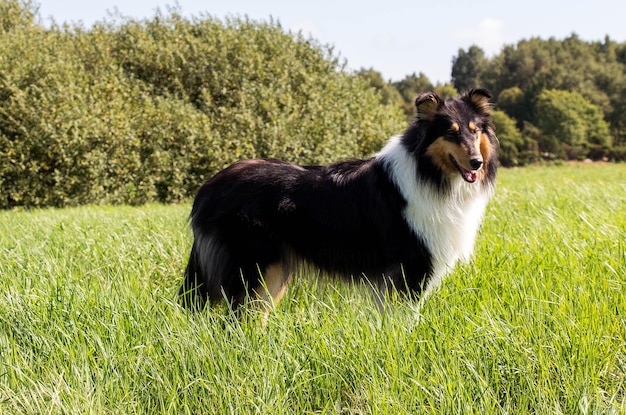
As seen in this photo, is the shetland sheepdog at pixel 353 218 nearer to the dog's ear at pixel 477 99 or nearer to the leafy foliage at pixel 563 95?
the dog's ear at pixel 477 99

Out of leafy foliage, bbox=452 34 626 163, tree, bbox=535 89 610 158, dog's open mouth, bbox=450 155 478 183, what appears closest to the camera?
dog's open mouth, bbox=450 155 478 183

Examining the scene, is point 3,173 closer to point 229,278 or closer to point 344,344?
point 229,278

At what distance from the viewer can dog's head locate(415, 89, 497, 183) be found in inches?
131

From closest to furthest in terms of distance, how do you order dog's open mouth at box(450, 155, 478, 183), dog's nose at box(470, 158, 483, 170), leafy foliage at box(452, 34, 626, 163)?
1. dog's nose at box(470, 158, 483, 170)
2. dog's open mouth at box(450, 155, 478, 183)
3. leafy foliage at box(452, 34, 626, 163)

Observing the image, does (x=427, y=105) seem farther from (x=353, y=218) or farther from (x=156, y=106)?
(x=156, y=106)

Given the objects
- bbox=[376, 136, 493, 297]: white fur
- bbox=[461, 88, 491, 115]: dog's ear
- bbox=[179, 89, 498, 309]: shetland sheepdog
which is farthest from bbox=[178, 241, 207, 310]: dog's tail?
bbox=[461, 88, 491, 115]: dog's ear

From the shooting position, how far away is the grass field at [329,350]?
88.5 inches

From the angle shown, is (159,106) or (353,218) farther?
(159,106)

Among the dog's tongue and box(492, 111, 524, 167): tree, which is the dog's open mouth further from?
box(492, 111, 524, 167): tree

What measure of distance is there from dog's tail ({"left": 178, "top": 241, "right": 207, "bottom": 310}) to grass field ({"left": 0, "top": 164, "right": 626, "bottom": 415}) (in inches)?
7.1

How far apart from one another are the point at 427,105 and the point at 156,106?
1113cm

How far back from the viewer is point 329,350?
2.55 metres

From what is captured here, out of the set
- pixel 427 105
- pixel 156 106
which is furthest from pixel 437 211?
pixel 156 106

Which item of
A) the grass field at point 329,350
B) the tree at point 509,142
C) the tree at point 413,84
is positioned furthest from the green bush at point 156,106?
the tree at point 413,84
